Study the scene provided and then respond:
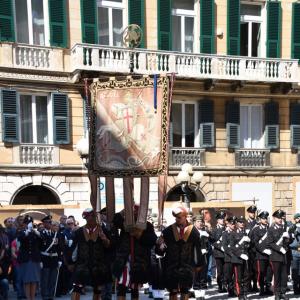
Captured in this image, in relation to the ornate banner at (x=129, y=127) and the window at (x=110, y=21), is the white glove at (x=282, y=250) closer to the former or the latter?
the ornate banner at (x=129, y=127)

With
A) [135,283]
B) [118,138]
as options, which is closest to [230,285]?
[135,283]

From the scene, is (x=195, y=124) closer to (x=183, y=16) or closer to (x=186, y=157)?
(x=186, y=157)

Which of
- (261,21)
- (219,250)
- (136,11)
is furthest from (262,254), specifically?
(261,21)

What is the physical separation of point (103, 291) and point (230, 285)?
323 centimetres

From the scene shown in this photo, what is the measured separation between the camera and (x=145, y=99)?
931 cm

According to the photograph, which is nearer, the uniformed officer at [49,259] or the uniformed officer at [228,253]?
the uniformed officer at [49,259]

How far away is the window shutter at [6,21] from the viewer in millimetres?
19297

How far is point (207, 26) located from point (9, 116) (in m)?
8.18

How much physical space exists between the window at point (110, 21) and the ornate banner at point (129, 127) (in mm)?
12102

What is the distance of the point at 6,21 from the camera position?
19.4 m

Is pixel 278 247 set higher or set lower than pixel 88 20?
lower

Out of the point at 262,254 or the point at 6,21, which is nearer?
the point at 262,254

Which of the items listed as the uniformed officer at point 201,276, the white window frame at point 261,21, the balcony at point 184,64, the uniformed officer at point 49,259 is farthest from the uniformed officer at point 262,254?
the white window frame at point 261,21

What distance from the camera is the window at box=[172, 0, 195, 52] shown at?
22.4 meters
